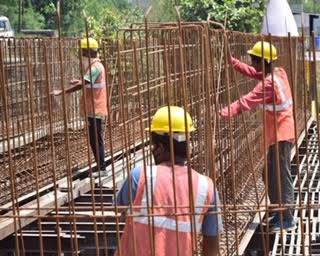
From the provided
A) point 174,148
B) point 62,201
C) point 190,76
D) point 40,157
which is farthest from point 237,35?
point 174,148

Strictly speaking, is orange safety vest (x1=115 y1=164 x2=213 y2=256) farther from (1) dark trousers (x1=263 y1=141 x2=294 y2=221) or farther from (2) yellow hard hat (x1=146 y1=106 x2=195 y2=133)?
(1) dark trousers (x1=263 y1=141 x2=294 y2=221)

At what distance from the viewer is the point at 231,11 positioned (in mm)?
17469

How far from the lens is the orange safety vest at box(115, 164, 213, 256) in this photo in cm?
362

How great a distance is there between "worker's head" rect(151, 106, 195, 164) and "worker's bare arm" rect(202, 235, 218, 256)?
406 millimetres

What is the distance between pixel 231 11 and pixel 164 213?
560 inches

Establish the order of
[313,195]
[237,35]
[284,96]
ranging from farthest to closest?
[313,195], [237,35], [284,96]

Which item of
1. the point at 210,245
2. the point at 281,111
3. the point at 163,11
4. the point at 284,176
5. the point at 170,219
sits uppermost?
the point at 163,11

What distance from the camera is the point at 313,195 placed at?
27.0 feet

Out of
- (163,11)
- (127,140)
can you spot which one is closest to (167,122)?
(127,140)

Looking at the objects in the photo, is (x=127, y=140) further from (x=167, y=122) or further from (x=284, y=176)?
(x=284, y=176)

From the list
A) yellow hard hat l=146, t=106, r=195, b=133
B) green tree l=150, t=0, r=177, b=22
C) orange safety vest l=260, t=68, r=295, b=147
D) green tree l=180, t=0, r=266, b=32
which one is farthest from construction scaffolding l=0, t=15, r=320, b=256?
green tree l=150, t=0, r=177, b=22

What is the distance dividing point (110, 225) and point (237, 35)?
6.68 feet

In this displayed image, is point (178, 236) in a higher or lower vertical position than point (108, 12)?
lower

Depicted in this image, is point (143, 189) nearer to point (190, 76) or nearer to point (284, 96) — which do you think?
point (190, 76)
